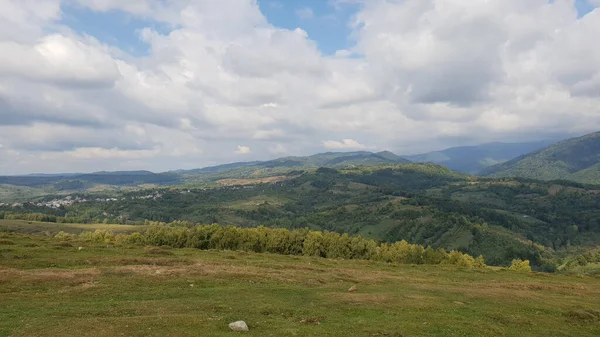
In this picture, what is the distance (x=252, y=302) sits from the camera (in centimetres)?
4181

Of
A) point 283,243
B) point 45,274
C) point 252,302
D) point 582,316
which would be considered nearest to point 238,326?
point 252,302

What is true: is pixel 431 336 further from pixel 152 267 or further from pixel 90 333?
pixel 152 267

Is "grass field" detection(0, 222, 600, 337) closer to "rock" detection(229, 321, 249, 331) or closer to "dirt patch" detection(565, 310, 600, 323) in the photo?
"dirt patch" detection(565, 310, 600, 323)

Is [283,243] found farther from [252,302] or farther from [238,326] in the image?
[238,326]

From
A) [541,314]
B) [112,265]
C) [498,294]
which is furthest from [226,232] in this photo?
[541,314]

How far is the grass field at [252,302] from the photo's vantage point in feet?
101

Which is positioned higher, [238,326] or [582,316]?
[238,326]

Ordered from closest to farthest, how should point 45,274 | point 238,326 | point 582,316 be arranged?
point 238,326 → point 582,316 → point 45,274

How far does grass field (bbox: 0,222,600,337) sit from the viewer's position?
30875 mm

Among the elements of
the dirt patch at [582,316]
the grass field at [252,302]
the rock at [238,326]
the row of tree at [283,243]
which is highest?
the rock at [238,326]

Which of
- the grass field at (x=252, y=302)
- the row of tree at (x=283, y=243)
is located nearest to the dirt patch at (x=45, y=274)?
the grass field at (x=252, y=302)

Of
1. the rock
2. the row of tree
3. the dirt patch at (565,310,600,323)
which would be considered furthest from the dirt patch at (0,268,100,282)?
the row of tree

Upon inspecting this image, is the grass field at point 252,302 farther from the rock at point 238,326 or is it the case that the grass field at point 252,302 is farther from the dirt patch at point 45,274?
the rock at point 238,326

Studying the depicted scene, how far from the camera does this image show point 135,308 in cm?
3588
